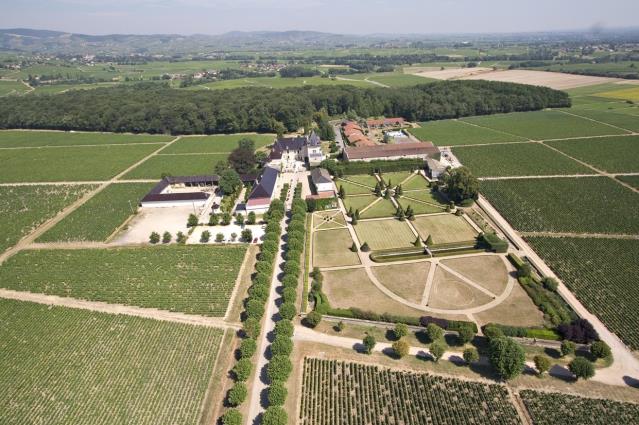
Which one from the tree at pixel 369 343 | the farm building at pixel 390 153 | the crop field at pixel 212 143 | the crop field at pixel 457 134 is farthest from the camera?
the crop field at pixel 212 143

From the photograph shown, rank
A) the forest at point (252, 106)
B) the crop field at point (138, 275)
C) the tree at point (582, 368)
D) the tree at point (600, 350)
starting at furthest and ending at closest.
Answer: the forest at point (252, 106) < the crop field at point (138, 275) < the tree at point (600, 350) < the tree at point (582, 368)

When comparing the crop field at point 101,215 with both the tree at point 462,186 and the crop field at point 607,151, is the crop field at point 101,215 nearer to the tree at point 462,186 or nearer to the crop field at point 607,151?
the tree at point 462,186

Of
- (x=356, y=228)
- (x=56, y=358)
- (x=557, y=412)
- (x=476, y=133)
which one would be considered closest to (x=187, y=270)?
(x=56, y=358)

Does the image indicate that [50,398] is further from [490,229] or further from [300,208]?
[490,229]

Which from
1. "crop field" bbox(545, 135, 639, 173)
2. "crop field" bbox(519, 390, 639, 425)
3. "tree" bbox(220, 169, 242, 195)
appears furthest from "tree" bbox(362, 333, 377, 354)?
"crop field" bbox(545, 135, 639, 173)

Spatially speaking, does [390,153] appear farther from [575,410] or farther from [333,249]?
[575,410]

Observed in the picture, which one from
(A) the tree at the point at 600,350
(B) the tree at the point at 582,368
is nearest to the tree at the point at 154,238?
(B) the tree at the point at 582,368
